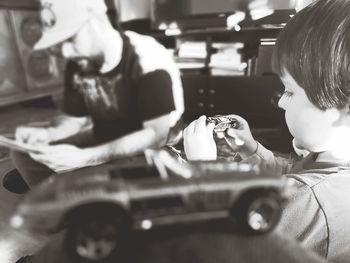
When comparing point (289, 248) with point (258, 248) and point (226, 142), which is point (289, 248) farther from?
point (226, 142)

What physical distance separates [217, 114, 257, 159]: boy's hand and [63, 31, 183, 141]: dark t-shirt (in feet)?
0.59

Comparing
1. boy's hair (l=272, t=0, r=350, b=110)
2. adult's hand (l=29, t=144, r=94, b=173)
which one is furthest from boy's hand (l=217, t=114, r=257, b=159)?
→ adult's hand (l=29, t=144, r=94, b=173)

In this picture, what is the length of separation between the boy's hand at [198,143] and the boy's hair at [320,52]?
0.16 meters

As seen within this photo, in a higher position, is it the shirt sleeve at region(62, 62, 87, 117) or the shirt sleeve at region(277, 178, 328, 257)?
the shirt sleeve at region(62, 62, 87, 117)

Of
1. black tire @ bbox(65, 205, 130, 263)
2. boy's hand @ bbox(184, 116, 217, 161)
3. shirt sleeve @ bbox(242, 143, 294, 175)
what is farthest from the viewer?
shirt sleeve @ bbox(242, 143, 294, 175)

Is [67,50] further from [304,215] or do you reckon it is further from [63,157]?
[304,215]

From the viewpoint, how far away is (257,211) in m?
0.28

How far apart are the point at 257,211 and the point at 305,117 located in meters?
0.27

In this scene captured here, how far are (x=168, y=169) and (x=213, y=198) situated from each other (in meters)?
0.05

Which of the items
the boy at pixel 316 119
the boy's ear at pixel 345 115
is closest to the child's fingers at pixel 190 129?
the boy at pixel 316 119

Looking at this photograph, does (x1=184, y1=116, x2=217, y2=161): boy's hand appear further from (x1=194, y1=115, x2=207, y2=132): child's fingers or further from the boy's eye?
the boy's eye

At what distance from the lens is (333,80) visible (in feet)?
1.61

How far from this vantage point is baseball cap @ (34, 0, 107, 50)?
12.5 inches

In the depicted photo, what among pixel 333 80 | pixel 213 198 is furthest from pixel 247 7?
pixel 213 198
